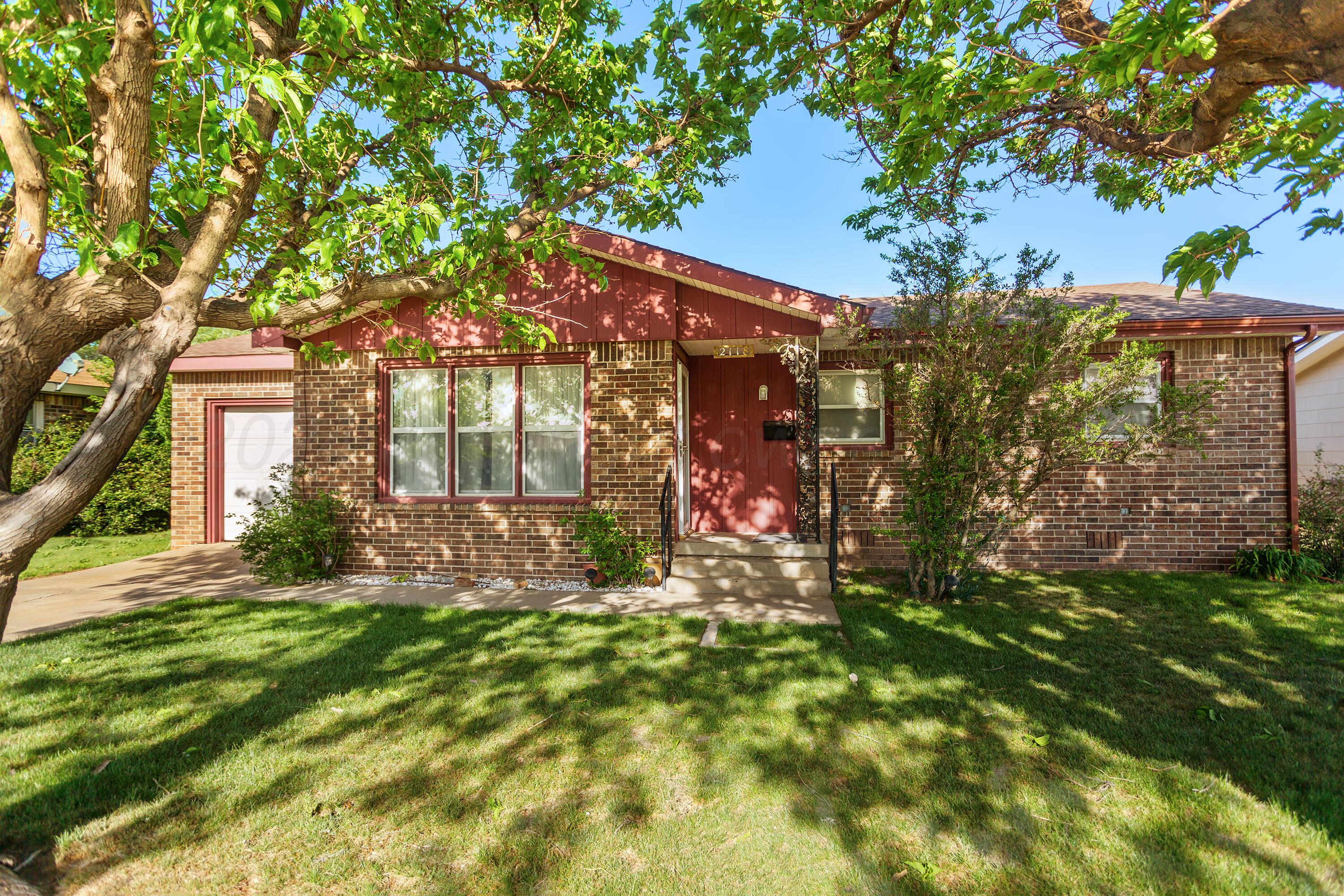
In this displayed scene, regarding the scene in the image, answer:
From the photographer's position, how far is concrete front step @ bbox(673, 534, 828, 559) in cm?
683

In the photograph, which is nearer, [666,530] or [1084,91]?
[1084,91]

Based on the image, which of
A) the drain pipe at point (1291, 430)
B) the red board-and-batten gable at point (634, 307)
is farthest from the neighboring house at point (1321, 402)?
the red board-and-batten gable at point (634, 307)

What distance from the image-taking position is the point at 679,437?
7660 mm

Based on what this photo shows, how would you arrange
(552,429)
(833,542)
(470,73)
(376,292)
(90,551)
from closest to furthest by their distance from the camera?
1. (376,292)
2. (470,73)
3. (833,542)
4. (552,429)
5. (90,551)

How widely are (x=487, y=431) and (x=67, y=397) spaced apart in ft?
35.6

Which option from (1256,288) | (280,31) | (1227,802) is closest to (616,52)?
(280,31)

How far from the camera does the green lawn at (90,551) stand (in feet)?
26.8

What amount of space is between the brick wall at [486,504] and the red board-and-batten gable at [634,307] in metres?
0.23

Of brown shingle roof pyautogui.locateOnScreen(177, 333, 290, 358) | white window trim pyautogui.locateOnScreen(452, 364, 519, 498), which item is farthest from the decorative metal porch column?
brown shingle roof pyautogui.locateOnScreen(177, 333, 290, 358)

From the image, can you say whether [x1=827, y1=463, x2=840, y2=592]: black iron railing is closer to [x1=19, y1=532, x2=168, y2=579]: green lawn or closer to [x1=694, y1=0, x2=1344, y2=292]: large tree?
[x1=694, y1=0, x2=1344, y2=292]: large tree

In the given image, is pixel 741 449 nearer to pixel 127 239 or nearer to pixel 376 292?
pixel 376 292

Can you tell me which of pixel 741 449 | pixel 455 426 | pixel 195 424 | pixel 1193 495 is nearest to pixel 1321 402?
pixel 1193 495

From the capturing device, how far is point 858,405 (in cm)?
826

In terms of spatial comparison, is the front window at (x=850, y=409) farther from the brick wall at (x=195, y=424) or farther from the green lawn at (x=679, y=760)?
the brick wall at (x=195, y=424)
